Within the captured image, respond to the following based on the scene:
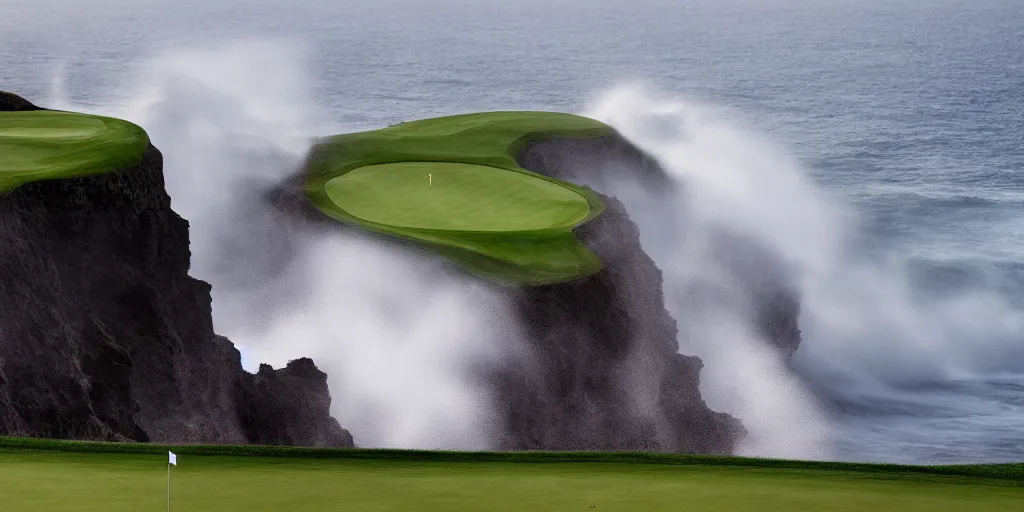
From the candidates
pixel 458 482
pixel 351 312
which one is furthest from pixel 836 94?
pixel 458 482

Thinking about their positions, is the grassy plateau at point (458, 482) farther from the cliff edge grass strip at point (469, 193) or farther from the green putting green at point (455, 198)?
the green putting green at point (455, 198)

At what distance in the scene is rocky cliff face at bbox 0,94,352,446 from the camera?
18.0m

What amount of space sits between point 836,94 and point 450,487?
290 ft

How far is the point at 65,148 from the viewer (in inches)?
910

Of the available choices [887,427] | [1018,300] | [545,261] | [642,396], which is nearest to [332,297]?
[545,261]

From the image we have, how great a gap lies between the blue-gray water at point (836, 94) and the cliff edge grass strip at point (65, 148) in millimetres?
8901

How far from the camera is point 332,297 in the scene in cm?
2452

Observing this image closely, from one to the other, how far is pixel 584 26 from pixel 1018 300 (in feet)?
466

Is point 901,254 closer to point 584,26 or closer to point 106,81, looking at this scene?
point 106,81

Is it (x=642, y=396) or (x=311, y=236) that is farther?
(x=311, y=236)

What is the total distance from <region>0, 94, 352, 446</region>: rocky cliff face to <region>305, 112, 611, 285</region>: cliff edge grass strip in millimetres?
3982

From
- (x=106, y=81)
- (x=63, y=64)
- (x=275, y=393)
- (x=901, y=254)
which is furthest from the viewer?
(x=63, y=64)

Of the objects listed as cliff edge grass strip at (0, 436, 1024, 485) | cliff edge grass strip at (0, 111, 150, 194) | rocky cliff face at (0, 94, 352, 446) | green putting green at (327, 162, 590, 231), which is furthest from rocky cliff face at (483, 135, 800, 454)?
cliff edge grass strip at (0, 436, 1024, 485)

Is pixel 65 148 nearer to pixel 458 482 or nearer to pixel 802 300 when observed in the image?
pixel 458 482
